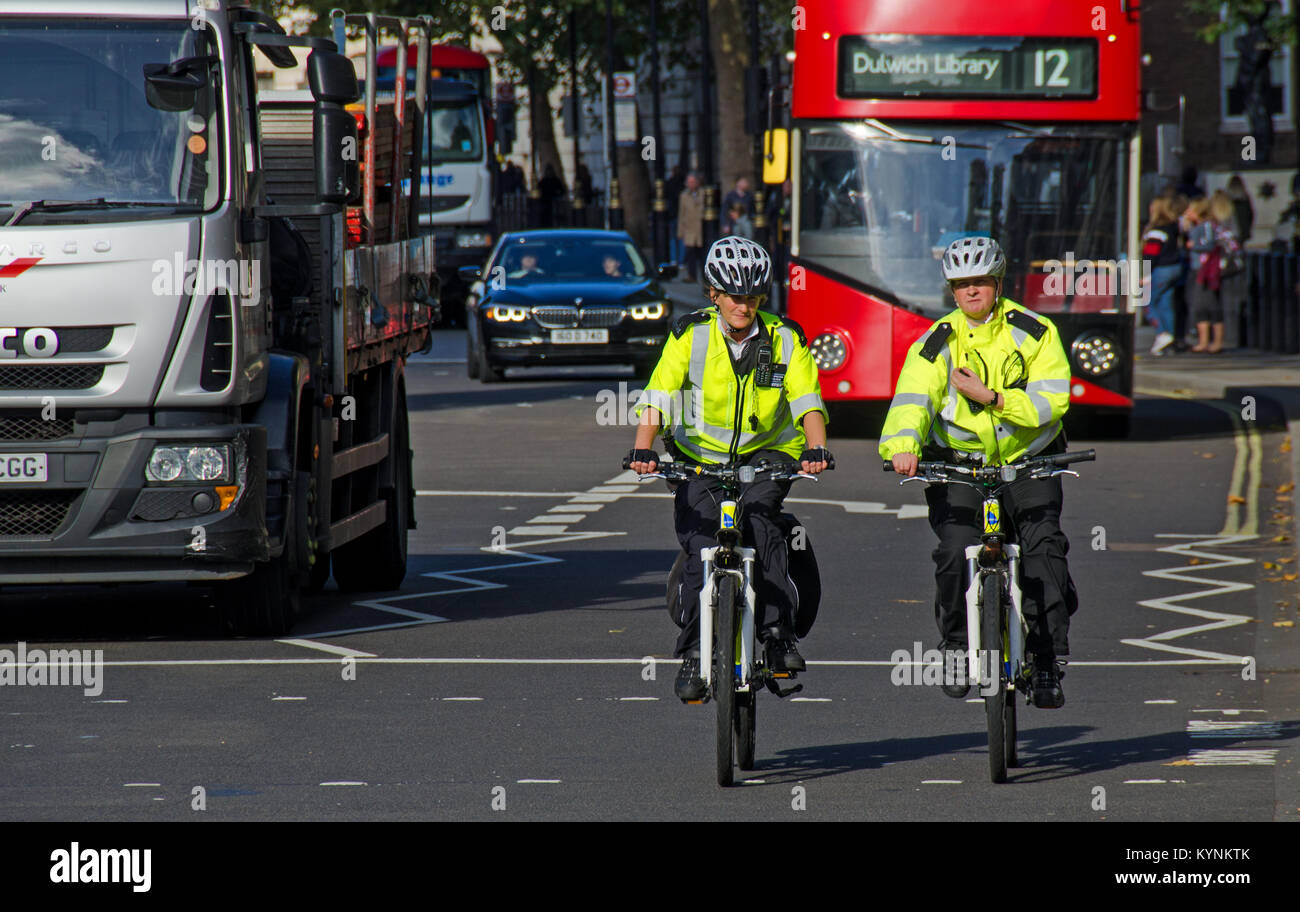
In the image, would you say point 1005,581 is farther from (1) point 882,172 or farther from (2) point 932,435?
(1) point 882,172

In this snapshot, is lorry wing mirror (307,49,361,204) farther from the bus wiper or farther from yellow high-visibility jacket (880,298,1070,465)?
yellow high-visibility jacket (880,298,1070,465)

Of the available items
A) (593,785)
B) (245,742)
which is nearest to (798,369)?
(593,785)

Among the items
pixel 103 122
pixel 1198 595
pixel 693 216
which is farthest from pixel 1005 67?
pixel 693 216

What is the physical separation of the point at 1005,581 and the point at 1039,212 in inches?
476

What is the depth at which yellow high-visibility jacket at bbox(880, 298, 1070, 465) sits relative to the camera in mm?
7738

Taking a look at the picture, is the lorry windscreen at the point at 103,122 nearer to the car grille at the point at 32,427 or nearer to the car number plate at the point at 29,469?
the car grille at the point at 32,427

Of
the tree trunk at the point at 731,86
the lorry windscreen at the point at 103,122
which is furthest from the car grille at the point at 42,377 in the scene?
the tree trunk at the point at 731,86

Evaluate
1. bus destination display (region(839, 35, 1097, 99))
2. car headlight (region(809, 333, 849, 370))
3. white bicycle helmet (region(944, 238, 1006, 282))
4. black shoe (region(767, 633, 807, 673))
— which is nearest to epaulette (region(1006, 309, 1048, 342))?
white bicycle helmet (region(944, 238, 1006, 282))

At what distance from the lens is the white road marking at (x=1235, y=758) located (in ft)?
25.7

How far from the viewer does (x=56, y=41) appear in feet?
32.2

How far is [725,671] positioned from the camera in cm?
742

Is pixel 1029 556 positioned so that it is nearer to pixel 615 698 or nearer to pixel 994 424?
pixel 994 424

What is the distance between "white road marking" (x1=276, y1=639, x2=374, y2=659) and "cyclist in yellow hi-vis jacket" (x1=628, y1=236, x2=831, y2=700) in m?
2.56

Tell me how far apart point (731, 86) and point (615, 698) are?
37416 mm
